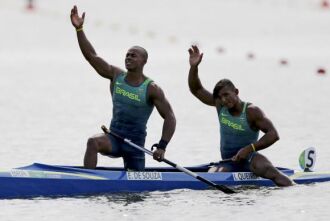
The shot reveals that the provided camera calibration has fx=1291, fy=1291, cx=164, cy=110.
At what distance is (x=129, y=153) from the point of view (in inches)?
704

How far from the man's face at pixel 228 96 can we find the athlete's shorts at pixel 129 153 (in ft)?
4.12

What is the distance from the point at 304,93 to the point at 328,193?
58.2ft

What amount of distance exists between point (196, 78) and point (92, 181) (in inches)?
88.6

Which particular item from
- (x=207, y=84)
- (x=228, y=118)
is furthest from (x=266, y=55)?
(x=228, y=118)

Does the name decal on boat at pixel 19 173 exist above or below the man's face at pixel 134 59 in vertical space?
below

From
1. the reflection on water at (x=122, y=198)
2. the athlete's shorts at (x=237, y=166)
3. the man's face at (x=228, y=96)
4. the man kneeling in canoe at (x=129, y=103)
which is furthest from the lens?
the athlete's shorts at (x=237, y=166)

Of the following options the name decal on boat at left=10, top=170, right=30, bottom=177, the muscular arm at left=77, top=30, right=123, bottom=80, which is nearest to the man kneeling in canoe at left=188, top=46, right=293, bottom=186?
the muscular arm at left=77, top=30, right=123, bottom=80

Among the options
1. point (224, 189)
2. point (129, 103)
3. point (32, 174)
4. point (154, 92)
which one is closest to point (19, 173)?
point (32, 174)

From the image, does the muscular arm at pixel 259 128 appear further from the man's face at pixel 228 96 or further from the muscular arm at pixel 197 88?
the muscular arm at pixel 197 88

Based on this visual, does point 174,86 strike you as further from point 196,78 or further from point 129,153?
point 129,153

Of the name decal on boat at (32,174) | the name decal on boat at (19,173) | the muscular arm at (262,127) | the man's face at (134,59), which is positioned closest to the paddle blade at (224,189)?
the muscular arm at (262,127)

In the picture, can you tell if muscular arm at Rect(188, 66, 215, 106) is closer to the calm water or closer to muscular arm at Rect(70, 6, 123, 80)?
muscular arm at Rect(70, 6, 123, 80)

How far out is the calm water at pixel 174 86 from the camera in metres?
17.0

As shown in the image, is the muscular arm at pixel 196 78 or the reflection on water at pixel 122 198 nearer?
the reflection on water at pixel 122 198
